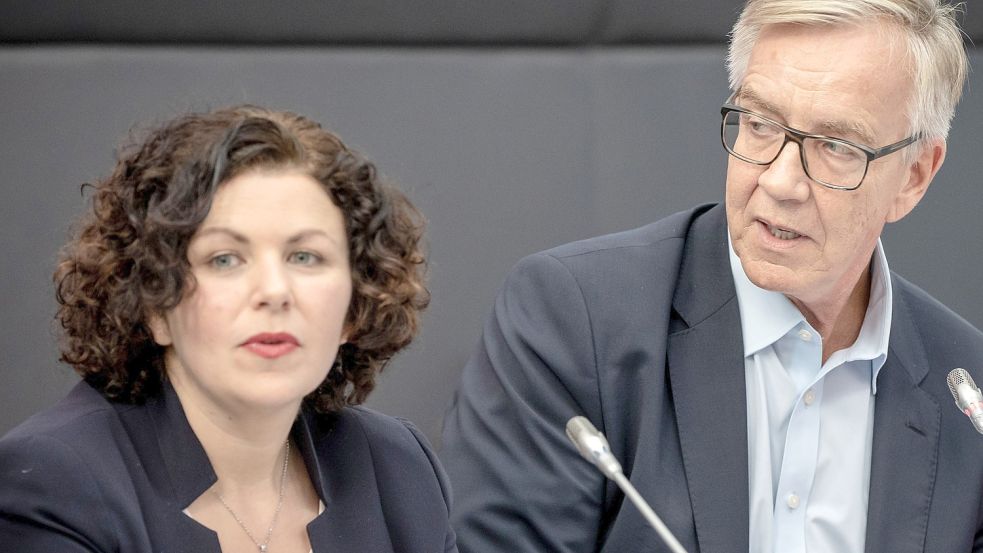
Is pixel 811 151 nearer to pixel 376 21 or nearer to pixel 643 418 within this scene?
pixel 643 418

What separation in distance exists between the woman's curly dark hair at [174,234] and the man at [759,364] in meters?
0.27

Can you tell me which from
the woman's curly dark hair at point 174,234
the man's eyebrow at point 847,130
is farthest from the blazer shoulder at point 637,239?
the woman's curly dark hair at point 174,234

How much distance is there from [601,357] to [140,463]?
562 millimetres

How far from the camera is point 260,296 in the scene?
116cm

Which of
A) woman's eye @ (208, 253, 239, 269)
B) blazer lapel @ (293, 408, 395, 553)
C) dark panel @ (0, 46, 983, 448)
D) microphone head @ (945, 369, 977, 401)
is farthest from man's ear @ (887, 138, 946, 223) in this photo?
woman's eye @ (208, 253, 239, 269)

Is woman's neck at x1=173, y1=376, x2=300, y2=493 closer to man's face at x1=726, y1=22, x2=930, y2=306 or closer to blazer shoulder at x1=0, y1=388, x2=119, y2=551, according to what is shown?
blazer shoulder at x1=0, y1=388, x2=119, y2=551

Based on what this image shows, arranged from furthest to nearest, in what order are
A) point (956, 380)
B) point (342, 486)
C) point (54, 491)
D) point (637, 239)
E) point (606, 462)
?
point (637, 239) < point (956, 380) < point (342, 486) < point (606, 462) < point (54, 491)

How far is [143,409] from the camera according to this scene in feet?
4.14

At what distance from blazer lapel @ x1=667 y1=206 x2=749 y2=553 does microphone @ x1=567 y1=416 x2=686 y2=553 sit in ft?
0.85

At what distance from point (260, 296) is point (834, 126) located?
73cm

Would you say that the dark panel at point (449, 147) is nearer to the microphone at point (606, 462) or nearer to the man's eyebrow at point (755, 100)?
the man's eyebrow at point (755, 100)

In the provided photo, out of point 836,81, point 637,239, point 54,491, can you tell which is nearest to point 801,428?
point 637,239

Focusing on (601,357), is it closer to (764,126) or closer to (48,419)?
(764,126)

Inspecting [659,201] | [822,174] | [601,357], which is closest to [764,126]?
[822,174]
